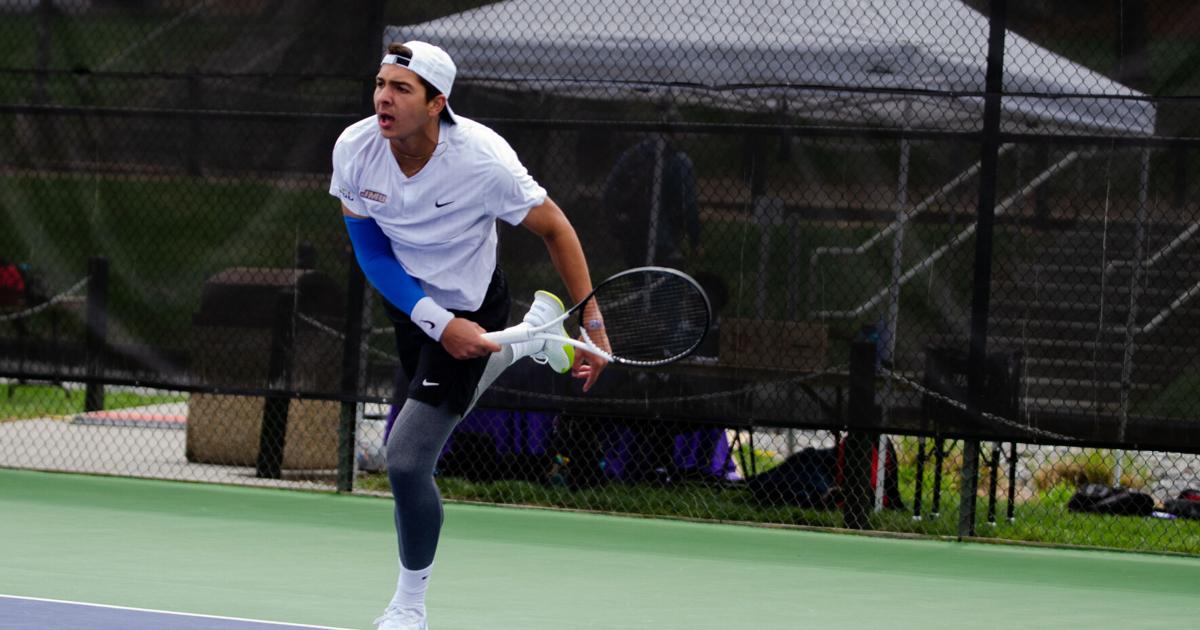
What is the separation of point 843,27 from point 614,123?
3.41 ft

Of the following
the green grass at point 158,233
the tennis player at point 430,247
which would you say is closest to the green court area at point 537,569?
the tennis player at point 430,247

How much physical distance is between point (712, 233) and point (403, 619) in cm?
344

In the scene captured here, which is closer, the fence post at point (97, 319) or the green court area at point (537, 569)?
the green court area at point (537, 569)

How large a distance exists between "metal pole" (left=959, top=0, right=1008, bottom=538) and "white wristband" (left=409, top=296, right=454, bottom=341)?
3464mm

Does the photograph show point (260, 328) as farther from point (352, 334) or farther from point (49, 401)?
point (49, 401)

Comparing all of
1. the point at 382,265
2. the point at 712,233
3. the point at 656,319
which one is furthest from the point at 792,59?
the point at 382,265

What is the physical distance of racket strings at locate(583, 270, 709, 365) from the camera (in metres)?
5.07

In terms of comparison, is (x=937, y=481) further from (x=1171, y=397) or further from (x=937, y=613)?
(x=937, y=613)

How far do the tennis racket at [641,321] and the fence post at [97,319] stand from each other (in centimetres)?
298

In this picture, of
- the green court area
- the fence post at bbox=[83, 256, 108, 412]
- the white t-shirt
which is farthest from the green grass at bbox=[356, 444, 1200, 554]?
the white t-shirt

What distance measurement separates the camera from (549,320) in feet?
15.6

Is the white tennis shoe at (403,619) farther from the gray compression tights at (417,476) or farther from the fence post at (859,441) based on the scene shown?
the fence post at (859,441)

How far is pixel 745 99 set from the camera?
7.76m

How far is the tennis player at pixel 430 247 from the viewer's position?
181 inches
